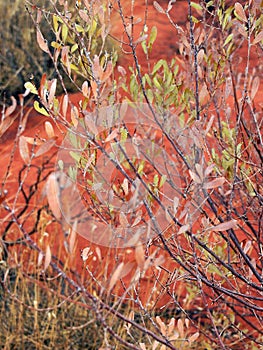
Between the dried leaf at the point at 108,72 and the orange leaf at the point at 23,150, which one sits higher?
the dried leaf at the point at 108,72

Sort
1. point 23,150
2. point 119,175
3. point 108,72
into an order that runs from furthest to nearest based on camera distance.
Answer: point 119,175
point 108,72
point 23,150

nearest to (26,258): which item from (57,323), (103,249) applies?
(103,249)

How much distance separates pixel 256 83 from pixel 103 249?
2730mm

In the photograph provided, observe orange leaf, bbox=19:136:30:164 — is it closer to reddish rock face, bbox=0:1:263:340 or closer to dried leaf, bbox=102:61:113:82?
dried leaf, bbox=102:61:113:82

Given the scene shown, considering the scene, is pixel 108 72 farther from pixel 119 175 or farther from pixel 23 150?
pixel 119 175

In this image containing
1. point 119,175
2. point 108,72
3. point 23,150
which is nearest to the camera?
point 23,150

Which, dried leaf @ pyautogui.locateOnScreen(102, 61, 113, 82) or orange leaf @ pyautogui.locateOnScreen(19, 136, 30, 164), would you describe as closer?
orange leaf @ pyautogui.locateOnScreen(19, 136, 30, 164)

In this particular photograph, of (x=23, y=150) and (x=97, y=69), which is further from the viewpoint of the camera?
(x=97, y=69)

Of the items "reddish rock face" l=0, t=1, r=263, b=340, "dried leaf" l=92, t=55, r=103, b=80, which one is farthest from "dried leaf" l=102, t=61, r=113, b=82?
"reddish rock face" l=0, t=1, r=263, b=340

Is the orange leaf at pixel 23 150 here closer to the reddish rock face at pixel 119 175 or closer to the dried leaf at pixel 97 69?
the dried leaf at pixel 97 69

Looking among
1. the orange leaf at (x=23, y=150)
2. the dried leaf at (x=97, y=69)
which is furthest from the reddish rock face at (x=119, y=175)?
the orange leaf at (x=23, y=150)

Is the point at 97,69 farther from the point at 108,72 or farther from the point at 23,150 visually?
the point at 23,150

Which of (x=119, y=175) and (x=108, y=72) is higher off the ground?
(x=108, y=72)

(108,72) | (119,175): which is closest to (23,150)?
(108,72)
